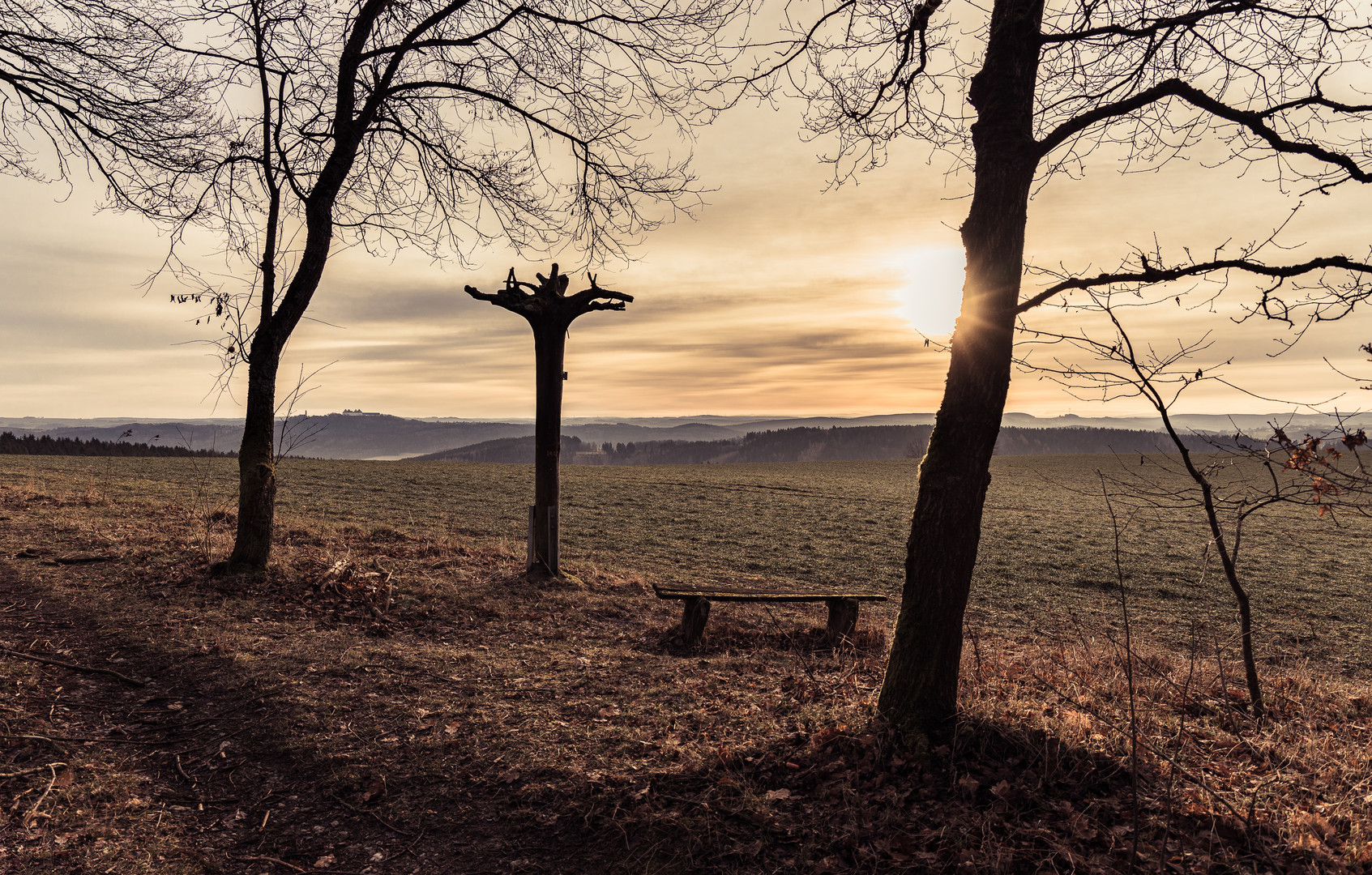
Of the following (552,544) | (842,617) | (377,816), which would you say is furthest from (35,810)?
(552,544)

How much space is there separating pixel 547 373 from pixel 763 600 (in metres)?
5.02

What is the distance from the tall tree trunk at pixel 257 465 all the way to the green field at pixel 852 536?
247 centimetres

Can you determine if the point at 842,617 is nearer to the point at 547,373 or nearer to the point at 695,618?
the point at 695,618

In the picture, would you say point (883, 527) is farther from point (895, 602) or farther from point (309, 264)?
point (309, 264)

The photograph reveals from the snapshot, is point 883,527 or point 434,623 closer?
point 434,623

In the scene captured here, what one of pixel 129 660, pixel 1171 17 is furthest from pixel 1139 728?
pixel 129 660

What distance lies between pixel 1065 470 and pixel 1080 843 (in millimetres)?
61342

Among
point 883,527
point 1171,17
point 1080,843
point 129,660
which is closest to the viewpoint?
point 1080,843

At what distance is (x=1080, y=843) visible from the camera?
3182 millimetres

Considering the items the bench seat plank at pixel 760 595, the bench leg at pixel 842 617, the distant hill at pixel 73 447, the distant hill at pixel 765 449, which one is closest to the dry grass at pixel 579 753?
the bench leg at pixel 842 617

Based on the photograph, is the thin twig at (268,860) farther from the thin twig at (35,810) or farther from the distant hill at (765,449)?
the distant hill at (765,449)

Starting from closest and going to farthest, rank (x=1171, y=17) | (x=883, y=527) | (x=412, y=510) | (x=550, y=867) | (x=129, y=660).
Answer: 1. (x=550, y=867)
2. (x=1171, y=17)
3. (x=129, y=660)
4. (x=412, y=510)
5. (x=883, y=527)

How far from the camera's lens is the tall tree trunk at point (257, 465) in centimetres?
839

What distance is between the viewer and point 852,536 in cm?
2330
